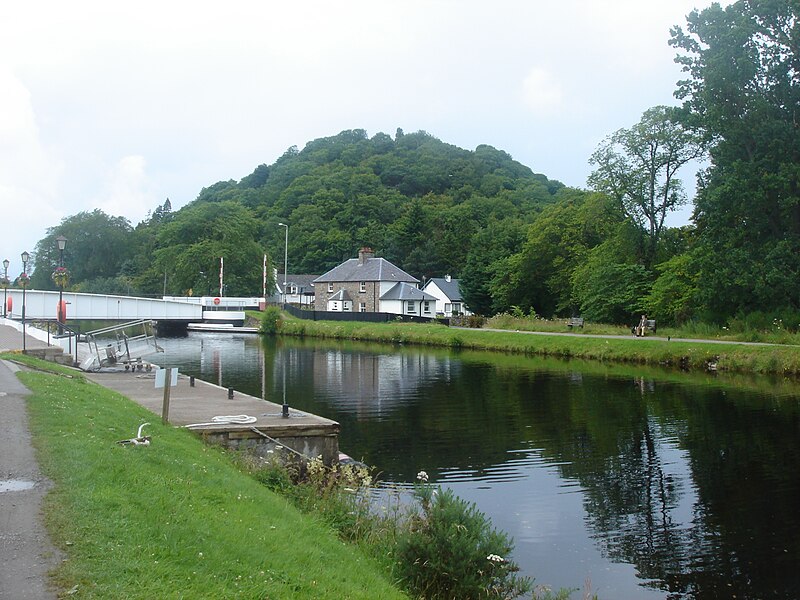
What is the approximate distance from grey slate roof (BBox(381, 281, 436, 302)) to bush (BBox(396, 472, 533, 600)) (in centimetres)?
7417

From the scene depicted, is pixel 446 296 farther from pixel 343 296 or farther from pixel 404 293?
pixel 343 296

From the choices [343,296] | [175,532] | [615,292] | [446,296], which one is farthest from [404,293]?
[175,532]

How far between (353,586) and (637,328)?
43728mm

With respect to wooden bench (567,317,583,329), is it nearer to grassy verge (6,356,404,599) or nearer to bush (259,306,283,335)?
bush (259,306,283,335)

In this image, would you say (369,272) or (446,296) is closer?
(369,272)

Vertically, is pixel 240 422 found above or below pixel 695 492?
above

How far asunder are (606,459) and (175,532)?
1263cm

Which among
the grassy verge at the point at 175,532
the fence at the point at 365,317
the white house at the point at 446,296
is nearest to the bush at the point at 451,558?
the grassy verge at the point at 175,532

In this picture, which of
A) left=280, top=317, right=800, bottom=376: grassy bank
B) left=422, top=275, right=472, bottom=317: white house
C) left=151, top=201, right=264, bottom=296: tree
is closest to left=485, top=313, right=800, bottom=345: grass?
left=280, top=317, right=800, bottom=376: grassy bank

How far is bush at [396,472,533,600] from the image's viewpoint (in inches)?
321

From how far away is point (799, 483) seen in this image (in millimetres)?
15062

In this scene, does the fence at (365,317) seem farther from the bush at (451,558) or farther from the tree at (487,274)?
the bush at (451,558)

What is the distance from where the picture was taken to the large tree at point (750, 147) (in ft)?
125

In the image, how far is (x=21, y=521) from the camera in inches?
273
